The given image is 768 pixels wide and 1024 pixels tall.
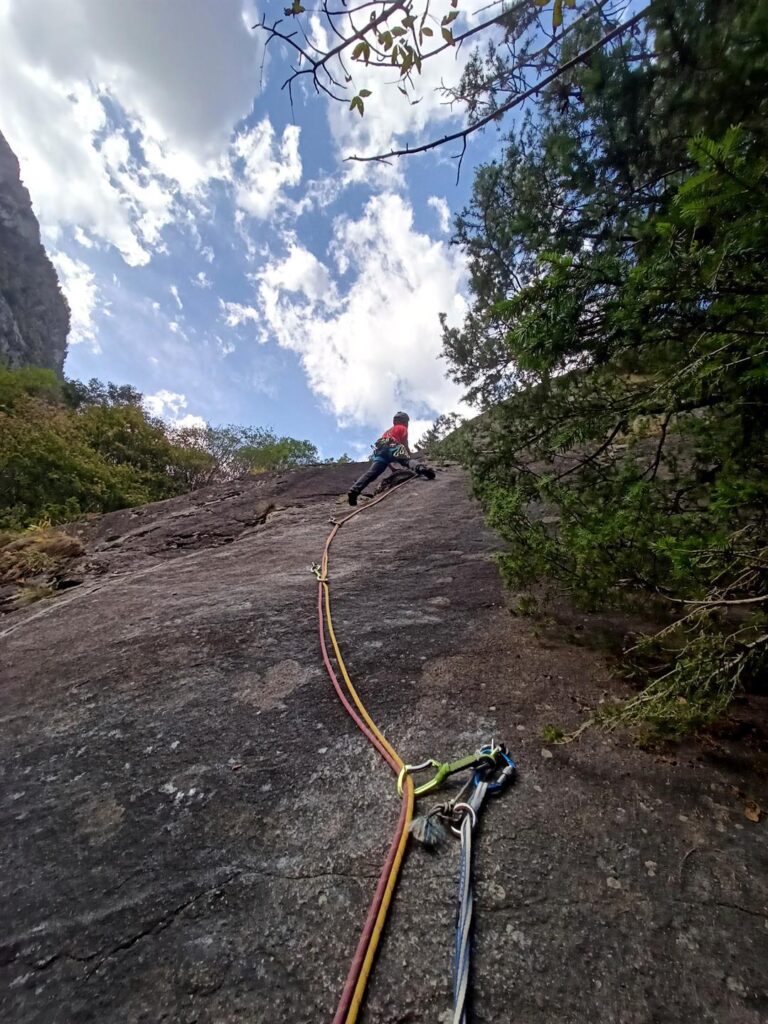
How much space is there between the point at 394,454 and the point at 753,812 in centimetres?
625

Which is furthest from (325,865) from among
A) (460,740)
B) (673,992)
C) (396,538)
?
(396,538)

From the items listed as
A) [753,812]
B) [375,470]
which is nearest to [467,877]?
[753,812]

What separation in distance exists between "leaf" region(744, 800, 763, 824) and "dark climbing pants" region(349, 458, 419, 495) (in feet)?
18.0

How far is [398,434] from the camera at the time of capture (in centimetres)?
780

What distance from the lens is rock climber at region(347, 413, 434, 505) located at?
717cm

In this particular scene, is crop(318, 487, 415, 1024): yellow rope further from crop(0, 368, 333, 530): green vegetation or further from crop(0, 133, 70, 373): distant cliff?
crop(0, 133, 70, 373): distant cliff

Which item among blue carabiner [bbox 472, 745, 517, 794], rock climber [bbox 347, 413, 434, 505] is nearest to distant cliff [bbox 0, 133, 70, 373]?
rock climber [bbox 347, 413, 434, 505]

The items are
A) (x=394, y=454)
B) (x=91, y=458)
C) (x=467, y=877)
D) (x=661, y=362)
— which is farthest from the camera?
(x=91, y=458)

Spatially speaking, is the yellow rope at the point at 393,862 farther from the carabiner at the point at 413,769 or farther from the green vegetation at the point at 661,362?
the green vegetation at the point at 661,362

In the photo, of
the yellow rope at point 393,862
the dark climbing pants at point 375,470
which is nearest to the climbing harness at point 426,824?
the yellow rope at point 393,862

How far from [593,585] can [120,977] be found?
247cm

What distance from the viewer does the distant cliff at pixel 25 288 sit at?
46938 millimetres

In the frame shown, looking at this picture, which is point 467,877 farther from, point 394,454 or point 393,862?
point 394,454

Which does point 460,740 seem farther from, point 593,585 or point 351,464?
point 351,464
